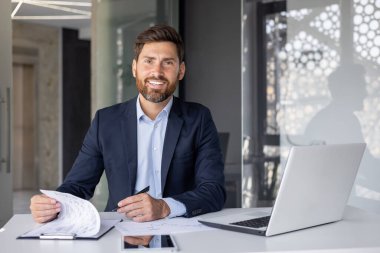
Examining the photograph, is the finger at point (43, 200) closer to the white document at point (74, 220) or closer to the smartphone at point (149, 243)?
the white document at point (74, 220)

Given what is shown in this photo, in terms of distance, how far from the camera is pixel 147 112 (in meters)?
2.58

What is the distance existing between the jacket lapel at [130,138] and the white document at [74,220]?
583 mm

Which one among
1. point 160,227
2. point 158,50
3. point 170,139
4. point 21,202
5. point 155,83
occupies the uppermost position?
point 158,50

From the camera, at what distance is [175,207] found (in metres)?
2.07

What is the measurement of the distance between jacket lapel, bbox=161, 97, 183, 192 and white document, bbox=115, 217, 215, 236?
Answer: 17.5 inches

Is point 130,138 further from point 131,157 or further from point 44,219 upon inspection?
point 44,219

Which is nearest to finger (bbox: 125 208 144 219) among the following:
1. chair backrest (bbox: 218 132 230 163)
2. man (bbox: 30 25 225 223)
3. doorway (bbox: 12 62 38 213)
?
man (bbox: 30 25 225 223)

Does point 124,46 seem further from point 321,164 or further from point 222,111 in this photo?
point 321,164

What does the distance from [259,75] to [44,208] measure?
310 cm

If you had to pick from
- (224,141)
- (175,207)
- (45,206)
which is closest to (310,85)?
(224,141)

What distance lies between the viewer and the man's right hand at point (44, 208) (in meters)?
1.91

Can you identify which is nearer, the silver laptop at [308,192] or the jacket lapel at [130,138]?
the silver laptop at [308,192]

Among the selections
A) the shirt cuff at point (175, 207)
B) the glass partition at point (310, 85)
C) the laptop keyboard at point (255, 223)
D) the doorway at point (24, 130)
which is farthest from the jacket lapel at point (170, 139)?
the doorway at point (24, 130)

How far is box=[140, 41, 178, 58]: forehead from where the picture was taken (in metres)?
2.48
